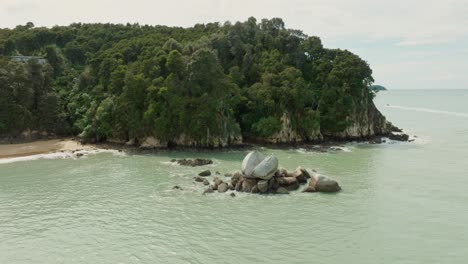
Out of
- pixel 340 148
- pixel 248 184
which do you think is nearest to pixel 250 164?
pixel 248 184

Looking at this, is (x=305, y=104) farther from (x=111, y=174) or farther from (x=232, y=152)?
(x=111, y=174)

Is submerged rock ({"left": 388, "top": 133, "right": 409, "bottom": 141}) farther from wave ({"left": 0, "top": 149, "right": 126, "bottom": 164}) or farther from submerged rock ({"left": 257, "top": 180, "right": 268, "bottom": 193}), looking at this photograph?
wave ({"left": 0, "top": 149, "right": 126, "bottom": 164})

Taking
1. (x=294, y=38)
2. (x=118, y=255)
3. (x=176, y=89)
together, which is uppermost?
(x=294, y=38)

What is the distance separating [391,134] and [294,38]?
2060 centimetres

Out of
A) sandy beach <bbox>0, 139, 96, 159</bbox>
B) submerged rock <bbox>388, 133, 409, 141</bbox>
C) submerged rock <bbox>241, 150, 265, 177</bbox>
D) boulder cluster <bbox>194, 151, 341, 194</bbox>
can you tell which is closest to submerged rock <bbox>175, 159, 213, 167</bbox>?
boulder cluster <bbox>194, 151, 341, 194</bbox>

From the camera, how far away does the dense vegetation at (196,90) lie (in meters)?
45.8

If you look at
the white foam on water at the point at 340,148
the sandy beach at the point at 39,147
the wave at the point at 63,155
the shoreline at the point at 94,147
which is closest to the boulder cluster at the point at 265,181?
the shoreline at the point at 94,147

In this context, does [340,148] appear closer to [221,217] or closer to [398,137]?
[398,137]

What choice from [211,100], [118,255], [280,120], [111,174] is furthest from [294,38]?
[118,255]

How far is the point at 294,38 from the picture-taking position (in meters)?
61.3

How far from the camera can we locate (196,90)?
46219 millimetres

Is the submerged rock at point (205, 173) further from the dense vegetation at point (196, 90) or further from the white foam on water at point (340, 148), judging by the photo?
the white foam on water at point (340, 148)

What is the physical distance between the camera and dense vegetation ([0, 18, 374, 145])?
150 feet

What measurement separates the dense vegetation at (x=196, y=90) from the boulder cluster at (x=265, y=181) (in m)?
Result: 16.5
